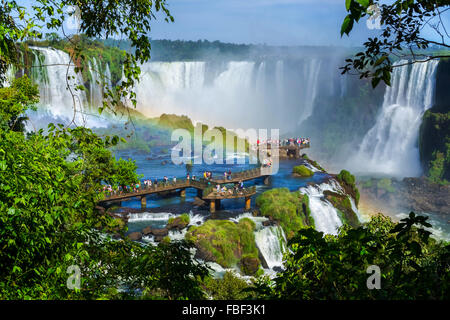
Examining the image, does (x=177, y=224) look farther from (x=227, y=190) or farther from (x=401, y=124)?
(x=401, y=124)

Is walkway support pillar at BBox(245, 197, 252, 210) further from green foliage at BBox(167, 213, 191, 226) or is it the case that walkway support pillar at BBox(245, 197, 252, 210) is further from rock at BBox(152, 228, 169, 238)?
rock at BBox(152, 228, 169, 238)

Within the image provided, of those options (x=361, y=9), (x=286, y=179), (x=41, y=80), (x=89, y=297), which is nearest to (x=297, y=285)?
(x=89, y=297)

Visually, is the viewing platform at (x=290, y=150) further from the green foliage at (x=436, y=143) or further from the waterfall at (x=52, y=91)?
the waterfall at (x=52, y=91)

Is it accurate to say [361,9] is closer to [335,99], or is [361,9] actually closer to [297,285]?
[297,285]

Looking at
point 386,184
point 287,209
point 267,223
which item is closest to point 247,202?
point 287,209

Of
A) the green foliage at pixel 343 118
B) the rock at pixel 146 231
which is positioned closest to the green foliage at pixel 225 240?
the rock at pixel 146 231

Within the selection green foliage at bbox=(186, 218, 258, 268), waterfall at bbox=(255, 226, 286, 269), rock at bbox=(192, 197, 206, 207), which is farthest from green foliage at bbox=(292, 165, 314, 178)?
green foliage at bbox=(186, 218, 258, 268)
